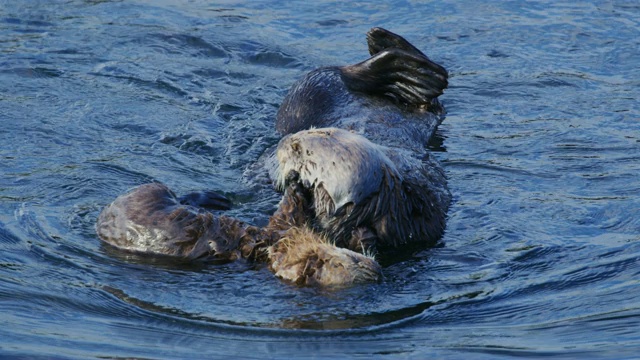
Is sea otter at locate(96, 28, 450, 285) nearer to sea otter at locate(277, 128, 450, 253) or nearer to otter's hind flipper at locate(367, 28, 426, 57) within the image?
sea otter at locate(277, 128, 450, 253)

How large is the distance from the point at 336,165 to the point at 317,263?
0.64m

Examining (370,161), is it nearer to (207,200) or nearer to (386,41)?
(207,200)

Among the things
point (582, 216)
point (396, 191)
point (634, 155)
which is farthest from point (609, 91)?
point (396, 191)

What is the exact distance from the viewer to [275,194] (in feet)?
18.1

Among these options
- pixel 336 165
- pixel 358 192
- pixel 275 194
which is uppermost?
pixel 336 165

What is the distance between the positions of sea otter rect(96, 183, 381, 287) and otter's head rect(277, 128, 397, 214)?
0.24m

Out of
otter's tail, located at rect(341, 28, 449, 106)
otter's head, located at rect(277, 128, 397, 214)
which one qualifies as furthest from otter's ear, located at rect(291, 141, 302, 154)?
otter's tail, located at rect(341, 28, 449, 106)

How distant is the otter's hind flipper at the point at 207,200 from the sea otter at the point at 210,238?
29 centimetres

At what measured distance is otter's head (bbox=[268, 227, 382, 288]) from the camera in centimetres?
434

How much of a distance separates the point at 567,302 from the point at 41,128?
3826 millimetres

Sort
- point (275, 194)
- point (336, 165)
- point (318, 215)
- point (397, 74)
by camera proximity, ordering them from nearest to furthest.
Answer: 1. point (336, 165)
2. point (318, 215)
3. point (275, 194)
4. point (397, 74)

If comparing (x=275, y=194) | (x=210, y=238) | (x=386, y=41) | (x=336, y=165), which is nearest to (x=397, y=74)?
(x=386, y=41)

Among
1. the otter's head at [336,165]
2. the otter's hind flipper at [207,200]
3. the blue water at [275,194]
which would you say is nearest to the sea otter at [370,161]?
the otter's head at [336,165]

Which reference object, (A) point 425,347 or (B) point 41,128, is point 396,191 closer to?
(A) point 425,347
